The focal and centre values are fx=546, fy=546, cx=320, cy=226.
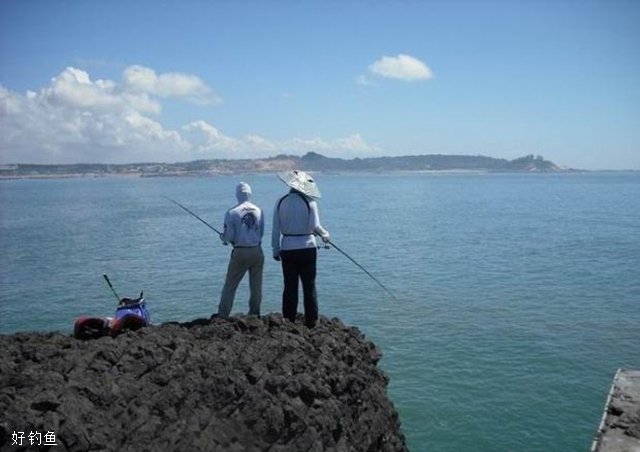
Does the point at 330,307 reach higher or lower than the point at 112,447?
lower

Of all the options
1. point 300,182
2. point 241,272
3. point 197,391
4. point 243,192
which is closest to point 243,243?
point 241,272

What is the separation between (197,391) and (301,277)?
9.91 feet

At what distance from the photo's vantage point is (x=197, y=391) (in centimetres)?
620

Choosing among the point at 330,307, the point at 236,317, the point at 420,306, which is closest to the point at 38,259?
the point at 330,307

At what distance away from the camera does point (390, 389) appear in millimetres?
13703

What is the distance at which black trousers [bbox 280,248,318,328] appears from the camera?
867 centimetres

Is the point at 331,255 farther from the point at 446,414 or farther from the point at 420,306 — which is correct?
the point at 446,414

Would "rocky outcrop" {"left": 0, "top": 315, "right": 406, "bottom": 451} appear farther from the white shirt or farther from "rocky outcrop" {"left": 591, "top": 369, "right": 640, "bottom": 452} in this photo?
"rocky outcrop" {"left": 591, "top": 369, "right": 640, "bottom": 452}

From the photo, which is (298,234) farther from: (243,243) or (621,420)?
(621,420)

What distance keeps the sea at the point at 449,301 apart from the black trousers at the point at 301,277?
4423 mm

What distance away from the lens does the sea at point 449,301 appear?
42.0 ft

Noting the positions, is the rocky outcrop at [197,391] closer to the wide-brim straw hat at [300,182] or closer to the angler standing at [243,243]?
the angler standing at [243,243]

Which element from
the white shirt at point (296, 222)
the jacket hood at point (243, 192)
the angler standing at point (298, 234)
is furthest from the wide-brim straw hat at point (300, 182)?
the jacket hood at point (243, 192)

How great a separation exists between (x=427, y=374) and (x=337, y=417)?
8.36 m
